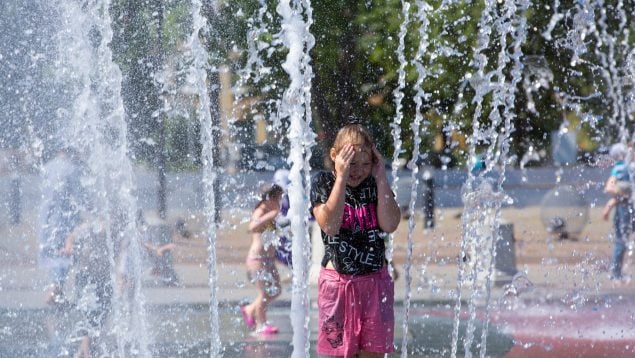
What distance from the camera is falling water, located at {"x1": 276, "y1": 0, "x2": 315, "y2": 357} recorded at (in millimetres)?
4434

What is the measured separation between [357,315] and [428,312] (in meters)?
4.17

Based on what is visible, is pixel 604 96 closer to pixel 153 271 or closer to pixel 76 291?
pixel 153 271

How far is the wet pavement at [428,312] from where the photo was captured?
239 inches

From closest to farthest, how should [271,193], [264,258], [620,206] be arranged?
[271,193], [264,258], [620,206]

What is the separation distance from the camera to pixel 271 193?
250 inches

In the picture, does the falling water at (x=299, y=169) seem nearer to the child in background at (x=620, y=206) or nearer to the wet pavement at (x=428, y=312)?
the wet pavement at (x=428, y=312)

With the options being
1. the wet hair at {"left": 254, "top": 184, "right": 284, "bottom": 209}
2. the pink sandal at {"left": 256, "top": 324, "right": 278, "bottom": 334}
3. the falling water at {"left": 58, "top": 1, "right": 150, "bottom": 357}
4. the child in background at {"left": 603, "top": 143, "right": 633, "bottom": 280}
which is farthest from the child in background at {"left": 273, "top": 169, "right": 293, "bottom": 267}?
the child in background at {"left": 603, "top": 143, "right": 633, "bottom": 280}

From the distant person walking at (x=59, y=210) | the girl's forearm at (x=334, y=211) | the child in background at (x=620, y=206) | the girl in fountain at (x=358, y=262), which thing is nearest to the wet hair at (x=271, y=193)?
the distant person walking at (x=59, y=210)

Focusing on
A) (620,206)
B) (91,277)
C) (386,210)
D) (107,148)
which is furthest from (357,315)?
(620,206)

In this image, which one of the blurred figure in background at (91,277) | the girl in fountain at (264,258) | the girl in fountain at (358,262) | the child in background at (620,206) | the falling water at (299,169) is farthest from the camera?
the child in background at (620,206)

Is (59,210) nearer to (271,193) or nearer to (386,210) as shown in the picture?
(271,193)

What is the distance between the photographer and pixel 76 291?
580cm

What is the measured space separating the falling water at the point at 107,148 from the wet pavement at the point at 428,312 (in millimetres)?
299

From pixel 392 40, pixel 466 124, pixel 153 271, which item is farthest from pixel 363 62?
pixel 153 271
